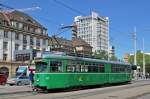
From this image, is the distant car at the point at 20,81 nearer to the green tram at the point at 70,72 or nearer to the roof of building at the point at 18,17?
the green tram at the point at 70,72

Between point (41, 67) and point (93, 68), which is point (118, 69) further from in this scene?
point (41, 67)

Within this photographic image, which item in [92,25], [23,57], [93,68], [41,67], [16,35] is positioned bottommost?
[93,68]

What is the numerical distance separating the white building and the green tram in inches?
1865

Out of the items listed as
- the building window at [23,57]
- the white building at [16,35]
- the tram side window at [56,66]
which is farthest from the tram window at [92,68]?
the white building at [16,35]

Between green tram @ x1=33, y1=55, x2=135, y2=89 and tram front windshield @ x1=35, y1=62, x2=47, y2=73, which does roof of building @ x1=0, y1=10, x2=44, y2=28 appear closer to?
green tram @ x1=33, y1=55, x2=135, y2=89

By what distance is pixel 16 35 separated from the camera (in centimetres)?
8744

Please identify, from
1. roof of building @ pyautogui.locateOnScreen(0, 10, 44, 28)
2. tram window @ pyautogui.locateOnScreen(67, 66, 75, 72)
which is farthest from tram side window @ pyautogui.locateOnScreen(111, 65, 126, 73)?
roof of building @ pyautogui.locateOnScreen(0, 10, 44, 28)

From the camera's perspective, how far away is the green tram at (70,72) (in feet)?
92.1

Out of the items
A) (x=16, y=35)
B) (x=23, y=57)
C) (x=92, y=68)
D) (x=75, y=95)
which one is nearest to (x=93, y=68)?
(x=92, y=68)

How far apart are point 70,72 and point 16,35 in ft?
193

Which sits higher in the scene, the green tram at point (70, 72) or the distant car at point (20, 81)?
the green tram at point (70, 72)

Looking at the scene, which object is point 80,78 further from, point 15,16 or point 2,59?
point 15,16

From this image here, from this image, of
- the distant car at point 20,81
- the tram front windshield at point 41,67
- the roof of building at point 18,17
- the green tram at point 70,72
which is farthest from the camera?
the roof of building at point 18,17

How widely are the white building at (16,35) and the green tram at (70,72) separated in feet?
155
